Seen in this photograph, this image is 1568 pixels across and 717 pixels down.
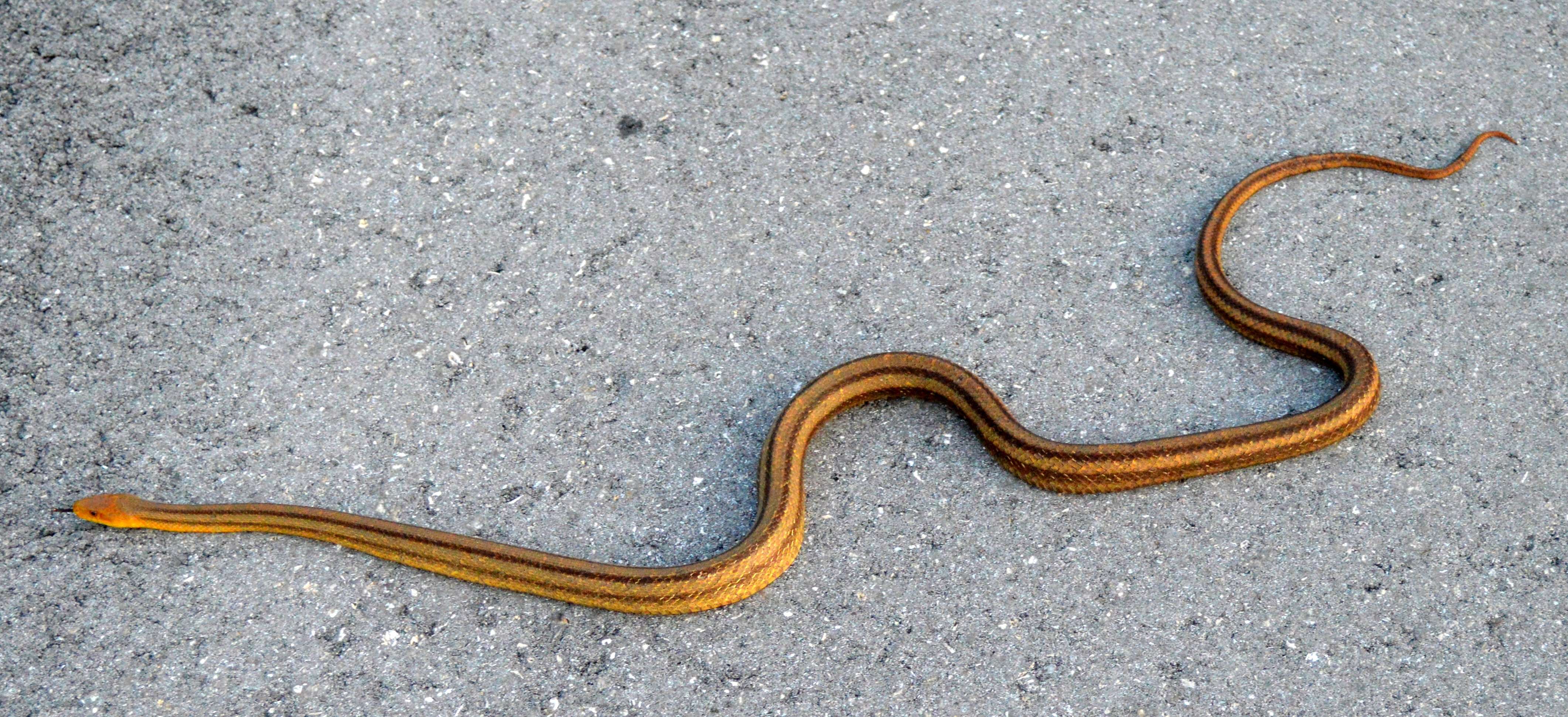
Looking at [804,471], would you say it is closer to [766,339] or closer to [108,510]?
[766,339]

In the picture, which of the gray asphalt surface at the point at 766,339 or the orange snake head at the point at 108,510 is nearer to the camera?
the gray asphalt surface at the point at 766,339

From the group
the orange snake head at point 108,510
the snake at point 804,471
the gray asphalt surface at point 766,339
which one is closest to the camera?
the gray asphalt surface at point 766,339

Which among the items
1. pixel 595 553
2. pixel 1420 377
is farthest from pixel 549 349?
pixel 1420 377

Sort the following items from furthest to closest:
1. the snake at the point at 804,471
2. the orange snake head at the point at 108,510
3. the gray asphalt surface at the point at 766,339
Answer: the orange snake head at the point at 108,510, the snake at the point at 804,471, the gray asphalt surface at the point at 766,339

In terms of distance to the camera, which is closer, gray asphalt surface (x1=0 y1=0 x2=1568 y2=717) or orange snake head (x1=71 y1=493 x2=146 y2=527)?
gray asphalt surface (x1=0 y1=0 x2=1568 y2=717)

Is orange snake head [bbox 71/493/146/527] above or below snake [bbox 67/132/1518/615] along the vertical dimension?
below

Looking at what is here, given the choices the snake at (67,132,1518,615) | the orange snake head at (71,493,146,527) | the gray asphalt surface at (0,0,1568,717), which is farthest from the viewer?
the orange snake head at (71,493,146,527)

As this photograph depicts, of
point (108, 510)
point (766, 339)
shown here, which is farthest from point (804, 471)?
point (108, 510)

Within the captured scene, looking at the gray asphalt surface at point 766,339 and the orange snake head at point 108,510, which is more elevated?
the gray asphalt surface at point 766,339
